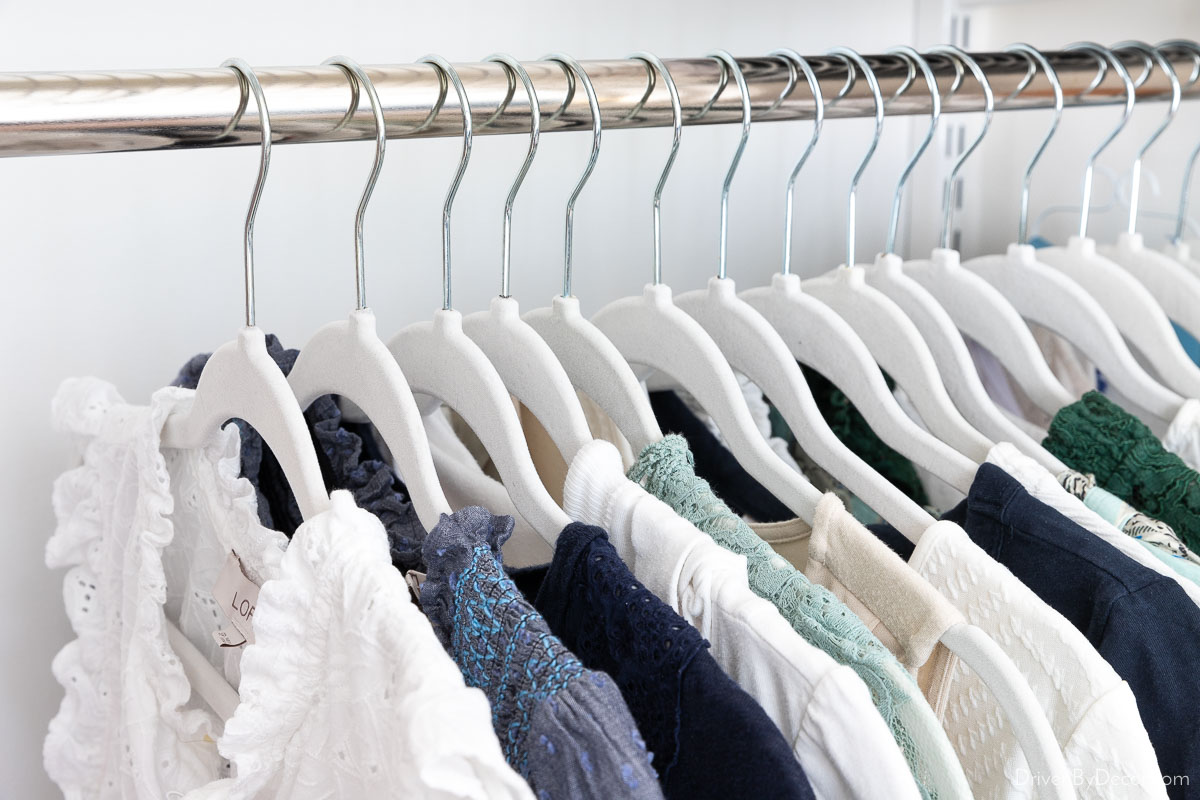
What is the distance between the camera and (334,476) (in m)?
0.69

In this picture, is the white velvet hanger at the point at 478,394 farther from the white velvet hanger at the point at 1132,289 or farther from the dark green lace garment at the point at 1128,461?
the white velvet hanger at the point at 1132,289

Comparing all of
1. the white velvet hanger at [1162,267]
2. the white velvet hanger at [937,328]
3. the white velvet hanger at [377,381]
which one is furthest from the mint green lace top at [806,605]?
the white velvet hanger at [1162,267]

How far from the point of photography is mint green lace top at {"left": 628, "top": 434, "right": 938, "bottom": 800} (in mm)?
498

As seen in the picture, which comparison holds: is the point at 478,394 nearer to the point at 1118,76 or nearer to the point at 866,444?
the point at 866,444

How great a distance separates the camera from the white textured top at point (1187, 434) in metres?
0.75

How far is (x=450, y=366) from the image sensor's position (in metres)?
0.60

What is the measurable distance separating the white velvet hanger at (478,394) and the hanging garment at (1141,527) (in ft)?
1.08

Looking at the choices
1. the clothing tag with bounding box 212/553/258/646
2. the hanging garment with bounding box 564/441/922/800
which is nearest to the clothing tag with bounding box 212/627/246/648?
the clothing tag with bounding box 212/553/258/646

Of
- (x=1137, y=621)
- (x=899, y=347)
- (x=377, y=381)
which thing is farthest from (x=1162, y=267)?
(x=377, y=381)

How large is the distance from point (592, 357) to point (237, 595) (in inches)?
9.8

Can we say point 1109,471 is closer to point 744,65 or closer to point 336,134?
point 744,65

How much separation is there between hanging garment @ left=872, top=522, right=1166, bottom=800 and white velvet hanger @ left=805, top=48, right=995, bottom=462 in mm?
124

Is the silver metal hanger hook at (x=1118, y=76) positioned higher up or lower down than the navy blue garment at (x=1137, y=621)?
higher up

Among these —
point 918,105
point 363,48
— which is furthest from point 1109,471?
point 363,48
